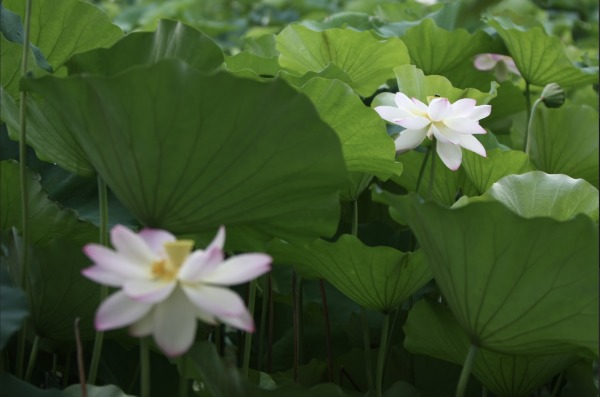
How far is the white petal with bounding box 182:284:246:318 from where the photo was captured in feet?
1.57

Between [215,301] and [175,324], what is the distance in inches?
1.0

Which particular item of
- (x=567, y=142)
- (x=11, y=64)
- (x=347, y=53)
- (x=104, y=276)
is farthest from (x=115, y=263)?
(x=567, y=142)

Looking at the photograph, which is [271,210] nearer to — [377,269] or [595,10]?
[377,269]

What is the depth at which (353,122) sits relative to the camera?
77cm

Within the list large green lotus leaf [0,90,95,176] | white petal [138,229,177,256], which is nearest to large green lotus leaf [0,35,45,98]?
large green lotus leaf [0,90,95,176]

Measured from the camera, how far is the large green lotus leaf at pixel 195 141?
23.2 inches

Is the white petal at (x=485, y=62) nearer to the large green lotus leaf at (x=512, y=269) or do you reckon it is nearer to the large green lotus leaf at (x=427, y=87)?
the large green lotus leaf at (x=427, y=87)

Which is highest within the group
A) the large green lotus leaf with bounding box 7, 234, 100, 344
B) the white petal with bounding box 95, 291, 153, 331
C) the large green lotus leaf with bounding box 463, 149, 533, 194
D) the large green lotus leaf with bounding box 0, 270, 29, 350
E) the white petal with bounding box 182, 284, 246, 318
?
the white petal with bounding box 182, 284, 246, 318

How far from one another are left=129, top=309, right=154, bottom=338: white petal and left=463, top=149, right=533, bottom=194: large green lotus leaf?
49cm

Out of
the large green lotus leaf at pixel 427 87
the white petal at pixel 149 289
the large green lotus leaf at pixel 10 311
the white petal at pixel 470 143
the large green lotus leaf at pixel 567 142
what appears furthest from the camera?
the large green lotus leaf at pixel 567 142

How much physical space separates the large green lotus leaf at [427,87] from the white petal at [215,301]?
1.61 ft

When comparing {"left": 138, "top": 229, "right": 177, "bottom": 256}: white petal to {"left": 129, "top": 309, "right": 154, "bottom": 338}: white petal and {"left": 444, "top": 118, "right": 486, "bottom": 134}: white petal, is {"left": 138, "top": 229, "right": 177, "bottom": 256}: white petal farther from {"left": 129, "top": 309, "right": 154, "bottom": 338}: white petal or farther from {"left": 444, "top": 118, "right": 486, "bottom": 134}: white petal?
{"left": 444, "top": 118, "right": 486, "bottom": 134}: white petal

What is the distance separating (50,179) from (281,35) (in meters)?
0.36

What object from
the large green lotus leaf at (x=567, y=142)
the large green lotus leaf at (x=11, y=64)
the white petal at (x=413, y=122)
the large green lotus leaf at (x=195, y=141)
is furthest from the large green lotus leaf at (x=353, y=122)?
the large green lotus leaf at (x=567, y=142)
